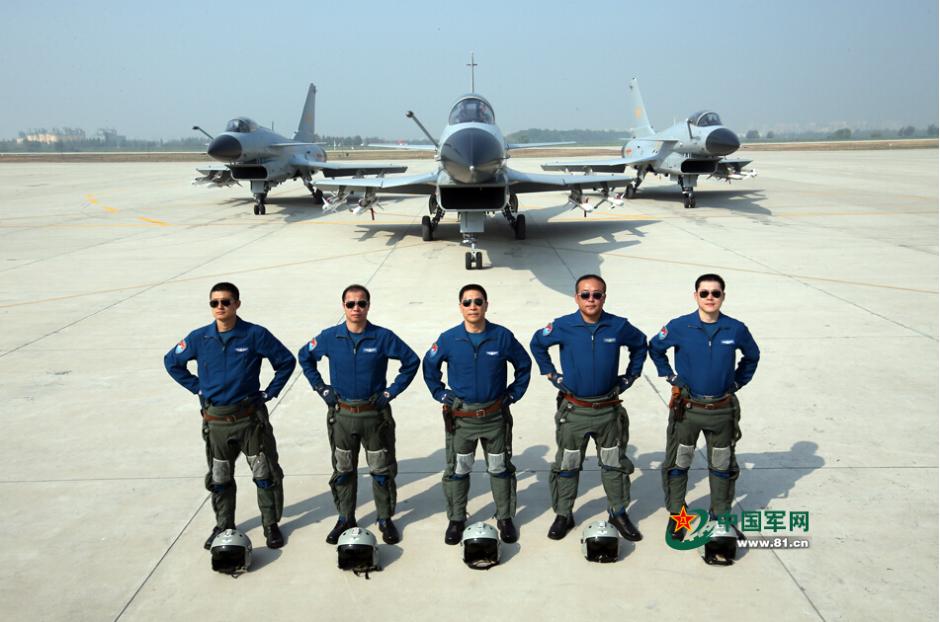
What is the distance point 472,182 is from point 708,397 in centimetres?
824

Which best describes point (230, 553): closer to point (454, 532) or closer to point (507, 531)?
point (454, 532)

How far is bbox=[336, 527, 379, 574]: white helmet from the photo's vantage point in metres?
4.04

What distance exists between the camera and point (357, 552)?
13.3ft

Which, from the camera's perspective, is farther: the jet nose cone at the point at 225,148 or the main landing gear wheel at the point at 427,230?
the jet nose cone at the point at 225,148

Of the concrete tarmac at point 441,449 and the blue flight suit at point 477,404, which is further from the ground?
the blue flight suit at point 477,404

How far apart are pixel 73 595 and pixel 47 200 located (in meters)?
31.9

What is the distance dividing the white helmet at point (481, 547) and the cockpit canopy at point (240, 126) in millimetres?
20796

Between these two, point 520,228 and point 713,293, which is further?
point 520,228

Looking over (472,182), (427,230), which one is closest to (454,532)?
(472,182)

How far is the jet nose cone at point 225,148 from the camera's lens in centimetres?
2056

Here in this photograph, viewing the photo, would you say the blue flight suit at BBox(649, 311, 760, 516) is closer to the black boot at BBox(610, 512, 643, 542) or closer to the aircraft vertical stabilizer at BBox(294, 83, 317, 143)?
the black boot at BBox(610, 512, 643, 542)

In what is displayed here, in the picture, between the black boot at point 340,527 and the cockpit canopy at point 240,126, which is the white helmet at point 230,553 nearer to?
the black boot at point 340,527

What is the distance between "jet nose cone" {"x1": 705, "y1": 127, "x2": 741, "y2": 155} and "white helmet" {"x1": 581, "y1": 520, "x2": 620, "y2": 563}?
19939 mm

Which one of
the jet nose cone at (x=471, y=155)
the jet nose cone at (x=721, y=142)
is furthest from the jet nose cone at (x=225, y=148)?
the jet nose cone at (x=721, y=142)
